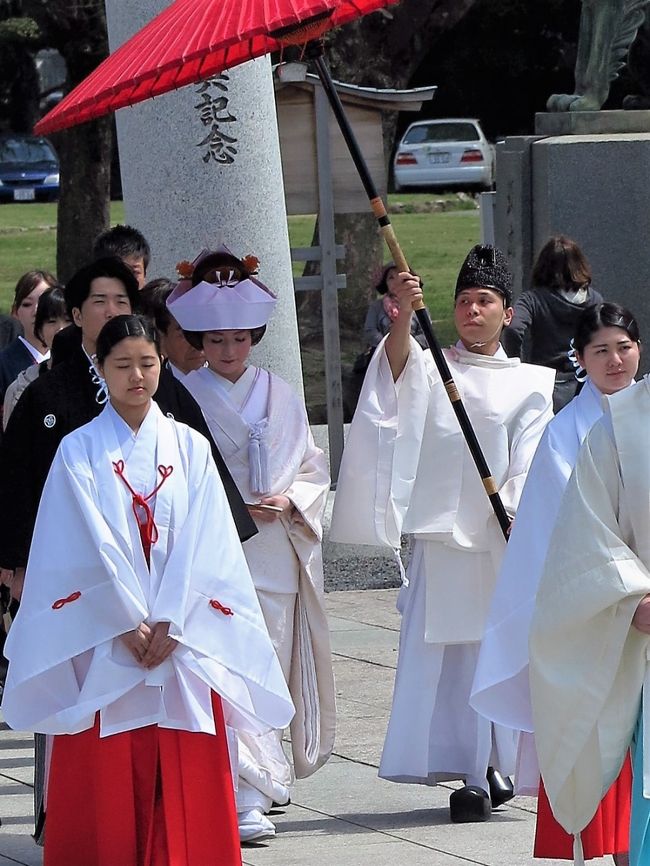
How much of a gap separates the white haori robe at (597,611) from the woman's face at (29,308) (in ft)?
13.8

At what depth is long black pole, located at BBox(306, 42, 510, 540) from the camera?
4.79 metres

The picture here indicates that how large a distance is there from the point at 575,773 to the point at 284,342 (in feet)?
14.1

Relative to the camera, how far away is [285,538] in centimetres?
516

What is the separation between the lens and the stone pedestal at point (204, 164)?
288 inches

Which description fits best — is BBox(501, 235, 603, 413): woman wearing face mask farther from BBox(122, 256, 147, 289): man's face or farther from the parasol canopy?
the parasol canopy

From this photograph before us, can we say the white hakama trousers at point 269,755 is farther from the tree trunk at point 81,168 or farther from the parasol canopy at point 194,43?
the tree trunk at point 81,168

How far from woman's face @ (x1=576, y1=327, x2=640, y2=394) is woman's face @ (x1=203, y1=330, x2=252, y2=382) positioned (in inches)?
49.0

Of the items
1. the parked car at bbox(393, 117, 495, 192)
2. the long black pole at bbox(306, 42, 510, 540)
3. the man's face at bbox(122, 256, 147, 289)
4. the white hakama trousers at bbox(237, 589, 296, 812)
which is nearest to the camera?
the long black pole at bbox(306, 42, 510, 540)

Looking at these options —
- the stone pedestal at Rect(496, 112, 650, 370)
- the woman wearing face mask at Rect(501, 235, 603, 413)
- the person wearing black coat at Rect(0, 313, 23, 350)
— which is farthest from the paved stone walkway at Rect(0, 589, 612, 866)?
the stone pedestal at Rect(496, 112, 650, 370)

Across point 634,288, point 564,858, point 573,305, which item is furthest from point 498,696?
point 634,288

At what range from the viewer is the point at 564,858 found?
4168 millimetres

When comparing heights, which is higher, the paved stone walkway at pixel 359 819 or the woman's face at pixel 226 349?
the woman's face at pixel 226 349

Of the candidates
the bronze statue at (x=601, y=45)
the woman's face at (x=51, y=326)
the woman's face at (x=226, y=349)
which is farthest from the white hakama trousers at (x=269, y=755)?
the bronze statue at (x=601, y=45)

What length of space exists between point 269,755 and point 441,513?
0.90m
